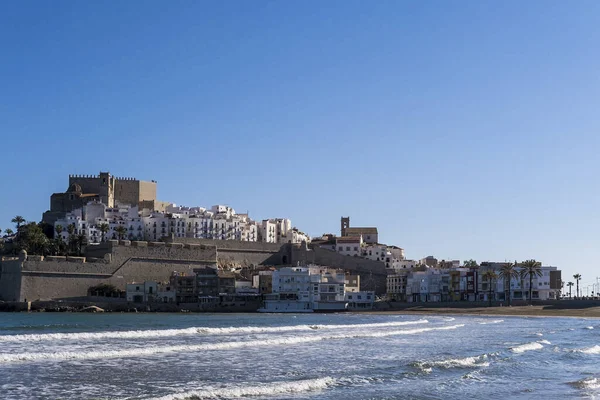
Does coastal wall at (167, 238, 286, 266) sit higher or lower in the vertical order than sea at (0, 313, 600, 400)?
higher

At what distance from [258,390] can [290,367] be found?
14.4ft

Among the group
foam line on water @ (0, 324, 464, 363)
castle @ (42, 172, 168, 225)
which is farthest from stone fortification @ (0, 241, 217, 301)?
foam line on water @ (0, 324, 464, 363)

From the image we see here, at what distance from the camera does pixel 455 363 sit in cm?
2197

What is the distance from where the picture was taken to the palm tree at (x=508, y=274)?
2837 inches

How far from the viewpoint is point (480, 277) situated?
76562 millimetres

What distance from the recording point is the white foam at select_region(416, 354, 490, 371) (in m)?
21.1

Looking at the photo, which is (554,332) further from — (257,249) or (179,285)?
(257,249)

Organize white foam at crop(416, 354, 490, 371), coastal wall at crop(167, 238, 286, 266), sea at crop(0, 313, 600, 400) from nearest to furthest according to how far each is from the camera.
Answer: sea at crop(0, 313, 600, 400), white foam at crop(416, 354, 490, 371), coastal wall at crop(167, 238, 286, 266)

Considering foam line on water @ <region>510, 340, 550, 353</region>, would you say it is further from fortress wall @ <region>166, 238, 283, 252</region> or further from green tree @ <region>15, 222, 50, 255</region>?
fortress wall @ <region>166, 238, 283, 252</region>

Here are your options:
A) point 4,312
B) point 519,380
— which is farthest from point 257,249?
point 519,380

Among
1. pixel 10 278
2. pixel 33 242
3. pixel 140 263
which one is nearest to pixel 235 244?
pixel 140 263

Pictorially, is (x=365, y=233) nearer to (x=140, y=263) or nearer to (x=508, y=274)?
(x=508, y=274)

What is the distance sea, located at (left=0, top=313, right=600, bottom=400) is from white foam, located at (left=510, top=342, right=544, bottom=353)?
75mm

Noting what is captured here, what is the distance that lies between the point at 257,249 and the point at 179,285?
16055mm
